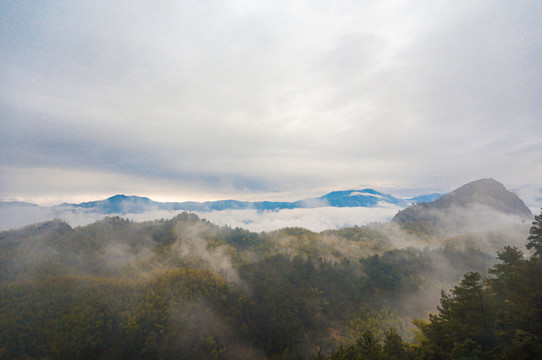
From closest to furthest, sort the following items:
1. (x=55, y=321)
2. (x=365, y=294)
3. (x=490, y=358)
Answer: (x=490, y=358) → (x=55, y=321) → (x=365, y=294)

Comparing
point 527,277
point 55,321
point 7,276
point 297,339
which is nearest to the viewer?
point 527,277

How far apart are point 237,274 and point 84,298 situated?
97890mm

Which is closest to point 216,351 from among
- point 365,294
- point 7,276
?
point 365,294

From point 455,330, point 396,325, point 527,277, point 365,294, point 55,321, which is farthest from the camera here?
point 365,294

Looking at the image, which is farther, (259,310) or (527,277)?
(259,310)

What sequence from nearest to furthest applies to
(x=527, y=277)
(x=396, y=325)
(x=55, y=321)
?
(x=527, y=277), (x=55, y=321), (x=396, y=325)

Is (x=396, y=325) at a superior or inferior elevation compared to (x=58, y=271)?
inferior

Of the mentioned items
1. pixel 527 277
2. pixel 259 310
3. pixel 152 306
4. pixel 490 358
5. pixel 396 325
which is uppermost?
pixel 527 277

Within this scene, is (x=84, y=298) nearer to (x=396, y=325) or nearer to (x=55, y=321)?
(x=55, y=321)

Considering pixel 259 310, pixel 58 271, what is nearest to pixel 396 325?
pixel 259 310

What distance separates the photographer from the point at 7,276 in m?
185

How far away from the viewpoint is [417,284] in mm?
169125

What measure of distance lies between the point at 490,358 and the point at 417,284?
162613 millimetres

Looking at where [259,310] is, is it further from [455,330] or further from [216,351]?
[455,330]
